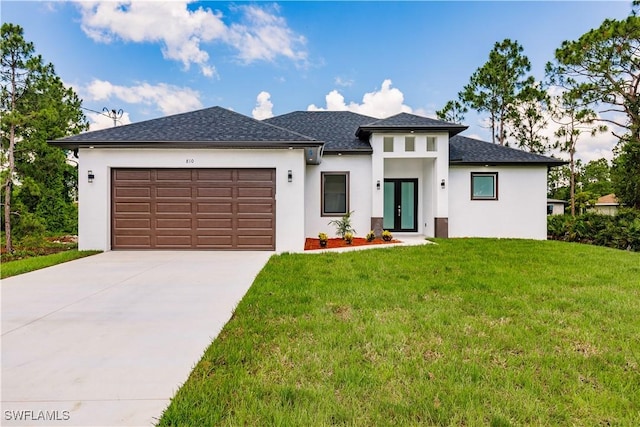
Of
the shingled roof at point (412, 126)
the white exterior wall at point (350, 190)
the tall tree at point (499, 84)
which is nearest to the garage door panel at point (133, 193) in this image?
the white exterior wall at point (350, 190)

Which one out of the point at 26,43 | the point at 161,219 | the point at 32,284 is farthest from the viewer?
the point at 26,43

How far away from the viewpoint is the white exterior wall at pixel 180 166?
9.43 m

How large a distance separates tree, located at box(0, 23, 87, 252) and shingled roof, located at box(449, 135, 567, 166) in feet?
45.1

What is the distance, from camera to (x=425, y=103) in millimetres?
23562

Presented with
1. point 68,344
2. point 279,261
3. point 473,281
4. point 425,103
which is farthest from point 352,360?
point 425,103

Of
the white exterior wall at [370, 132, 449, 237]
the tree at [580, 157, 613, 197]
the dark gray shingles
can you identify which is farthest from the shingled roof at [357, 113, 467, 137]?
the tree at [580, 157, 613, 197]

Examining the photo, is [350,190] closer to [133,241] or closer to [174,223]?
[174,223]

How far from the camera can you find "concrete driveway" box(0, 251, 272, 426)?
234 cm

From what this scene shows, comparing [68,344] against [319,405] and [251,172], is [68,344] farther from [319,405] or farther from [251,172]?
[251,172]

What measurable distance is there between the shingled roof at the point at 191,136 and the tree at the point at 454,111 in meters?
16.3

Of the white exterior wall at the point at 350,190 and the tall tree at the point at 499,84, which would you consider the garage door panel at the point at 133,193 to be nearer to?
the white exterior wall at the point at 350,190

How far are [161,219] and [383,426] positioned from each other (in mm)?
9087

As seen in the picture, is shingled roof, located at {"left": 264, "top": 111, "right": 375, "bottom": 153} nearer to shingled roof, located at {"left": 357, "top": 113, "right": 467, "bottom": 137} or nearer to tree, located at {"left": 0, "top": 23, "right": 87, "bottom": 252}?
shingled roof, located at {"left": 357, "top": 113, "right": 467, "bottom": 137}

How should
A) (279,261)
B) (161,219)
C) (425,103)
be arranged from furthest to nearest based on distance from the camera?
(425,103) < (161,219) < (279,261)
